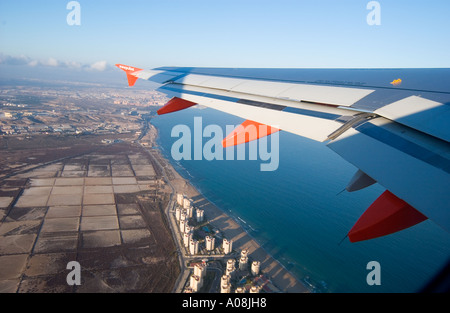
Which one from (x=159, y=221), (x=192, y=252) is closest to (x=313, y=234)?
(x=192, y=252)

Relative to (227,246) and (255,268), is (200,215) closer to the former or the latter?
(227,246)

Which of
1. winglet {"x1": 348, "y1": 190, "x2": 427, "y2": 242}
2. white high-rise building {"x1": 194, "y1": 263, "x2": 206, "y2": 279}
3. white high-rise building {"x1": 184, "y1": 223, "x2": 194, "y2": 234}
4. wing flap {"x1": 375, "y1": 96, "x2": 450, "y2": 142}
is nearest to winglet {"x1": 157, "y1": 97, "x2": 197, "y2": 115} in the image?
wing flap {"x1": 375, "y1": 96, "x2": 450, "y2": 142}

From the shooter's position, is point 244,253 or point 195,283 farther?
point 244,253

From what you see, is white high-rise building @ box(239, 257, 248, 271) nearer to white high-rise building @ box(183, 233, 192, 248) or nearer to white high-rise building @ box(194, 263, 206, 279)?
white high-rise building @ box(194, 263, 206, 279)

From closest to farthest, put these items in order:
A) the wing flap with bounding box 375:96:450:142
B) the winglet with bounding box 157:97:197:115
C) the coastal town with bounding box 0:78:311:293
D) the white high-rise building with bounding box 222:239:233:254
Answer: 1. the wing flap with bounding box 375:96:450:142
2. the winglet with bounding box 157:97:197:115
3. the coastal town with bounding box 0:78:311:293
4. the white high-rise building with bounding box 222:239:233:254

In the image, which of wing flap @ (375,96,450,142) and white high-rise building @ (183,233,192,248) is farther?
white high-rise building @ (183,233,192,248)

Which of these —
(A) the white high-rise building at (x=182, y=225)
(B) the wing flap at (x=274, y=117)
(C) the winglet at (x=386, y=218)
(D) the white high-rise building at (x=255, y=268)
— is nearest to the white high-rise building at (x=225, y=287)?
(D) the white high-rise building at (x=255, y=268)

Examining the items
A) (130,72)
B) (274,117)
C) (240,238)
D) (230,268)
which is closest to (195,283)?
(230,268)
